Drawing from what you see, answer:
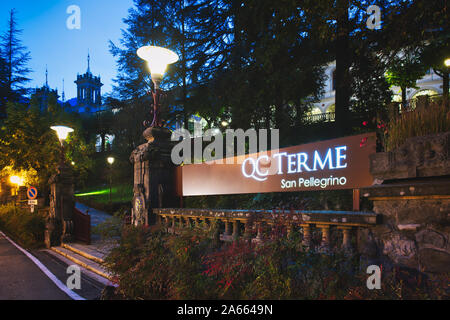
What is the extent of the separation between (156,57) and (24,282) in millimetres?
6419

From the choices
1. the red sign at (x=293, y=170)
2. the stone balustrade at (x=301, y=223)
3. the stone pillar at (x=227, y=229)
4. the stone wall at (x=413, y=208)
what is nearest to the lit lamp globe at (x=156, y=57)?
the red sign at (x=293, y=170)

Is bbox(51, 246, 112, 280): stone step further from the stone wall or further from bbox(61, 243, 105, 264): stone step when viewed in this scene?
the stone wall

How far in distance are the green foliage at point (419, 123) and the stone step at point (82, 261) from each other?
6.07 metres

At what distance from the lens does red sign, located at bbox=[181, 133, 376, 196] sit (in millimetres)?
4098

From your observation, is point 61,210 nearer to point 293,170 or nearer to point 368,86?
point 293,170

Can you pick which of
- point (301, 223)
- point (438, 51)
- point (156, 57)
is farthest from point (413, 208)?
point (438, 51)

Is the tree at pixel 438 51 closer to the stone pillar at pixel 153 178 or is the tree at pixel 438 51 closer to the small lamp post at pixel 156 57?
the small lamp post at pixel 156 57

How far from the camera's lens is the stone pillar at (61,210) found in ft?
38.7

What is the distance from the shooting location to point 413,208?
2.77m

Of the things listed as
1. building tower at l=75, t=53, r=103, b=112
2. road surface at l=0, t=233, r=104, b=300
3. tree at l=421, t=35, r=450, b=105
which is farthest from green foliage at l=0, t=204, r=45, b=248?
building tower at l=75, t=53, r=103, b=112

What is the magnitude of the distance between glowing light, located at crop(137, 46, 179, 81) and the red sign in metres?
2.48

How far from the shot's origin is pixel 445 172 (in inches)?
105
